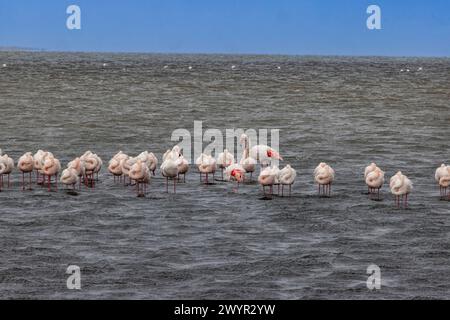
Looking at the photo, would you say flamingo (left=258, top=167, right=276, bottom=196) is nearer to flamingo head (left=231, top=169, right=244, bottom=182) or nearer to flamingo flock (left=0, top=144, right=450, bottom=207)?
flamingo flock (left=0, top=144, right=450, bottom=207)

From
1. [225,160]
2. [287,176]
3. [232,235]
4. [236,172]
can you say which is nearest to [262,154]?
[225,160]

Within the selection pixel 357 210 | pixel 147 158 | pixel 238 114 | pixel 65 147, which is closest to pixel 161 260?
pixel 357 210

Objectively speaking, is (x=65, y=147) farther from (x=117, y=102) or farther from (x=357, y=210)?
(x=117, y=102)

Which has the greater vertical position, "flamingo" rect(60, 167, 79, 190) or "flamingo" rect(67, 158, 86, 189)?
"flamingo" rect(67, 158, 86, 189)

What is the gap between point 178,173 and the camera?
2964cm

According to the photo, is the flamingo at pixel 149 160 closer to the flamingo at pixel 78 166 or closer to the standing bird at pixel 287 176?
the flamingo at pixel 78 166

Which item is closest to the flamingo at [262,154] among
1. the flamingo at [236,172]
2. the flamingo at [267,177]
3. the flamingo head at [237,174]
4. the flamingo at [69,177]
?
the flamingo at [236,172]

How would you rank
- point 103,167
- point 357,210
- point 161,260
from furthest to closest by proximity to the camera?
point 103,167 < point 357,210 < point 161,260

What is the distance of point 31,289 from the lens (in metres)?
19.0

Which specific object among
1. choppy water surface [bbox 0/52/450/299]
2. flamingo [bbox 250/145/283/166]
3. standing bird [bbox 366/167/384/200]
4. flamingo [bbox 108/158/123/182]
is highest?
flamingo [bbox 250/145/283/166]

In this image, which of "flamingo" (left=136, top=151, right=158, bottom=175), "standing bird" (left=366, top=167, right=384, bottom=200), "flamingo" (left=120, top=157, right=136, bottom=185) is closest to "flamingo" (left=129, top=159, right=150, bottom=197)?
"flamingo" (left=120, top=157, right=136, bottom=185)

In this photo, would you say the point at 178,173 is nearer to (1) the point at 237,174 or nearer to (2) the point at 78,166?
(1) the point at 237,174

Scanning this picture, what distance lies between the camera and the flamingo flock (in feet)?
90.2

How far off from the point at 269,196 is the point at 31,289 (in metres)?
10.5
